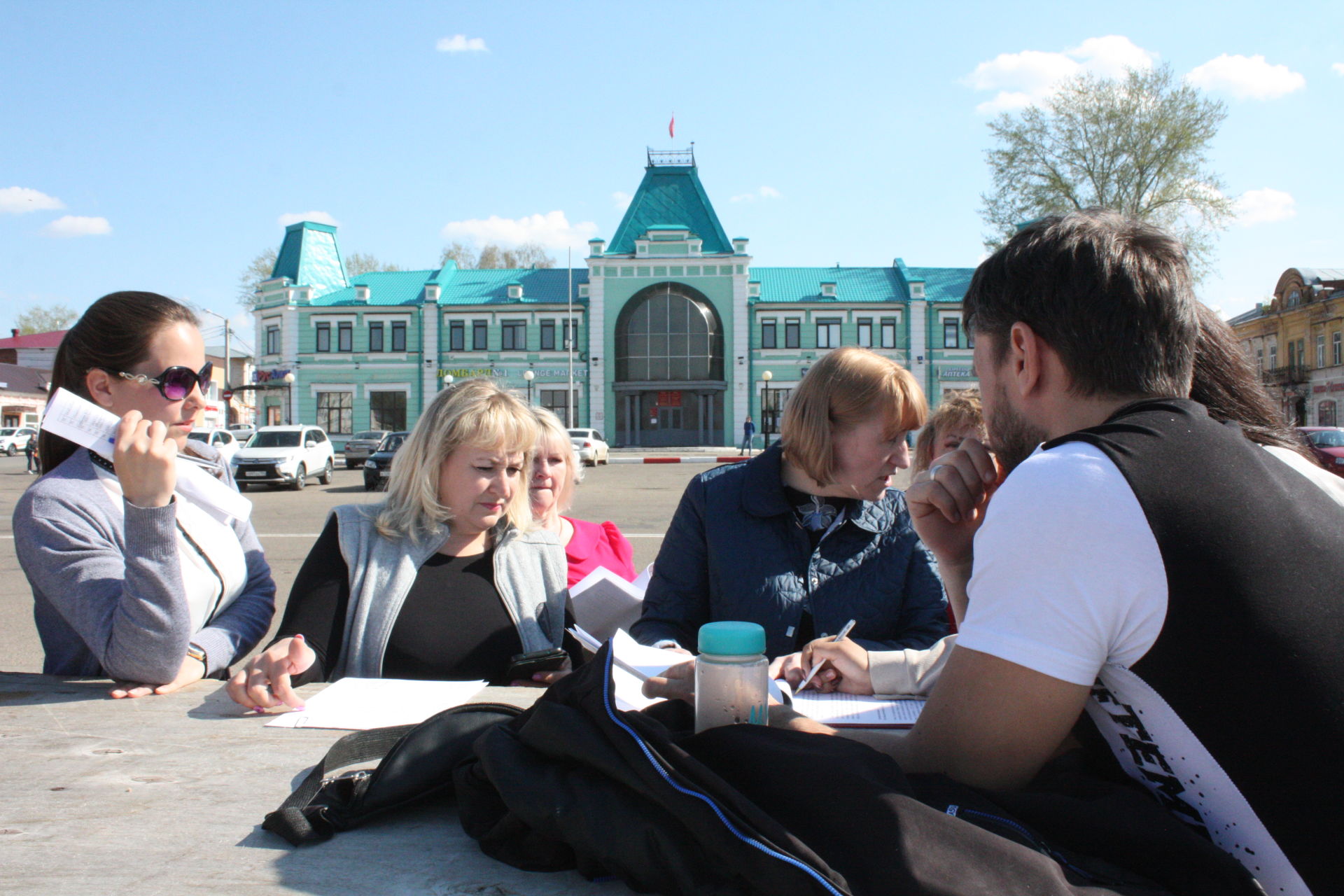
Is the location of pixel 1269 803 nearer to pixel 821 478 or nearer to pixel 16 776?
pixel 821 478

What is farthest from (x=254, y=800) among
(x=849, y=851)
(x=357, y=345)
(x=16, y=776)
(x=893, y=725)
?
(x=357, y=345)

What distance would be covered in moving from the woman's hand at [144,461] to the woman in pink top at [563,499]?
1.66 meters

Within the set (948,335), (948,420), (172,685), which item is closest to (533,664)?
(172,685)

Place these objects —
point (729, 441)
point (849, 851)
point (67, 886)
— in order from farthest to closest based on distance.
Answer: point (729, 441), point (67, 886), point (849, 851)

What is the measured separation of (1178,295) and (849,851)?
3.43ft

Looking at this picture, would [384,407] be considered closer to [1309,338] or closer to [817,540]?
[817,540]

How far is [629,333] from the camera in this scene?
4544 centimetres

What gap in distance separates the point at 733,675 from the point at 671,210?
4624cm

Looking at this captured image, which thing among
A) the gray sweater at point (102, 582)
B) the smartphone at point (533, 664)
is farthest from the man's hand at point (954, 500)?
the gray sweater at point (102, 582)

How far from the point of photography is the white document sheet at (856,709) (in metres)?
1.96

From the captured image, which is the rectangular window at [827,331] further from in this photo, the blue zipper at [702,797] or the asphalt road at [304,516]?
the blue zipper at [702,797]

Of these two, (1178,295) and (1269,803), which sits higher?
(1178,295)

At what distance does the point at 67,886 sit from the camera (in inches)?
50.4

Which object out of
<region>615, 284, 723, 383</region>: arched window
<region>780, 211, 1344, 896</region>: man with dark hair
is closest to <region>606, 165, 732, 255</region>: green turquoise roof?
<region>615, 284, 723, 383</region>: arched window
